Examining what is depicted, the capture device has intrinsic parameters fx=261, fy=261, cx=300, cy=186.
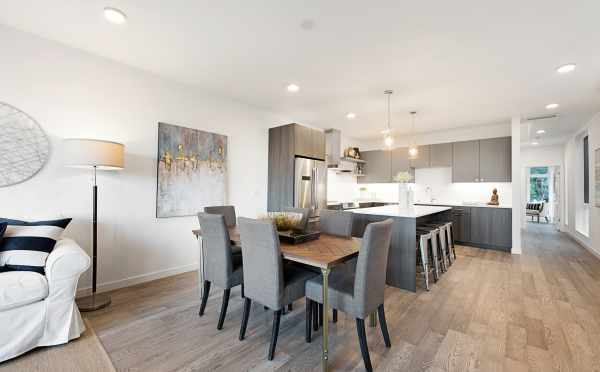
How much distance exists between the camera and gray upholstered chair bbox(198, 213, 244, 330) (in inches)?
86.9

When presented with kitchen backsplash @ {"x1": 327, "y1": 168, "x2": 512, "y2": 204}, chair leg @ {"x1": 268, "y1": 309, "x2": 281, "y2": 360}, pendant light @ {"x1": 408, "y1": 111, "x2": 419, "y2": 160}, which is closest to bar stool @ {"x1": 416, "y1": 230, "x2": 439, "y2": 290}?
pendant light @ {"x1": 408, "y1": 111, "x2": 419, "y2": 160}

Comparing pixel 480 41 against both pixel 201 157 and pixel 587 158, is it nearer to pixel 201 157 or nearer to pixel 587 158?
pixel 201 157

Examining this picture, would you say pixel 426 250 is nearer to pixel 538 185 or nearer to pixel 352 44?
pixel 352 44

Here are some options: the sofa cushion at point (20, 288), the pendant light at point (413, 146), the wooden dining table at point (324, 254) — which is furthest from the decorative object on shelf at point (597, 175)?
the sofa cushion at point (20, 288)

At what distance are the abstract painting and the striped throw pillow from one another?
1240 millimetres

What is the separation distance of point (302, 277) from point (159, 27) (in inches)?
99.7

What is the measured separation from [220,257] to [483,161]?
18.5 ft

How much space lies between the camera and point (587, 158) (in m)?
5.53

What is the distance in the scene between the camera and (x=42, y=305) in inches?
75.1

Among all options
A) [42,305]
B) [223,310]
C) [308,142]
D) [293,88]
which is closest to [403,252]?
[223,310]

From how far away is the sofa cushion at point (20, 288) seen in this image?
1.77m

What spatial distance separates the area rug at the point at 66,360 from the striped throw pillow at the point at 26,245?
580 mm

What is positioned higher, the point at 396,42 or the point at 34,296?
the point at 396,42

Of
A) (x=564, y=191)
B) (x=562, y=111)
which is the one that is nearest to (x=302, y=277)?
(x=562, y=111)
